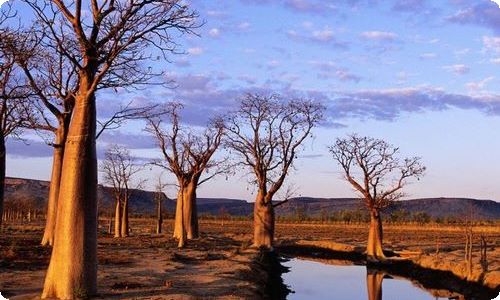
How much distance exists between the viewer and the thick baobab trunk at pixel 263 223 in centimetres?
2852

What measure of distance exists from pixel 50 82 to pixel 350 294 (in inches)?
440

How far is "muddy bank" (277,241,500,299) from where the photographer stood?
1719cm

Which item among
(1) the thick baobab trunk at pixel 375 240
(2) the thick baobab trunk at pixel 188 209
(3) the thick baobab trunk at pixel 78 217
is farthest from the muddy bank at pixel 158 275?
(2) the thick baobab trunk at pixel 188 209

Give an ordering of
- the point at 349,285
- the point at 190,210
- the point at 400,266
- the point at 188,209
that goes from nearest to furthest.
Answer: the point at 349,285 < the point at 400,266 < the point at 188,209 < the point at 190,210

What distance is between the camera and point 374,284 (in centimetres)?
2025

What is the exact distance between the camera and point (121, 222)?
3244 cm

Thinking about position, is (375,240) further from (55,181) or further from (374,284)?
(55,181)

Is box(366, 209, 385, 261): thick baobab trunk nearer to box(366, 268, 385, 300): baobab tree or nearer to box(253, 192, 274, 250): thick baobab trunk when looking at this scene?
box(366, 268, 385, 300): baobab tree

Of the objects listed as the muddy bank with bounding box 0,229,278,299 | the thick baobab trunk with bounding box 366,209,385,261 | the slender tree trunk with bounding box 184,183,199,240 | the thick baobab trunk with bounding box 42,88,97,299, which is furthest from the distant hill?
the thick baobab trunk with bounding box 42,88,97,299

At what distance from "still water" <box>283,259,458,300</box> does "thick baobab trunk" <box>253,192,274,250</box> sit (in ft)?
9.52

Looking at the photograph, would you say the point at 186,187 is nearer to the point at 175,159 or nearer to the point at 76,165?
the point at 175,159

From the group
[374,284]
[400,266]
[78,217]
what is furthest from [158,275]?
[400,266]

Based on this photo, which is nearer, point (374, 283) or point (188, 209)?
point (374, 283)

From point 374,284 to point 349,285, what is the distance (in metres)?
0.76
